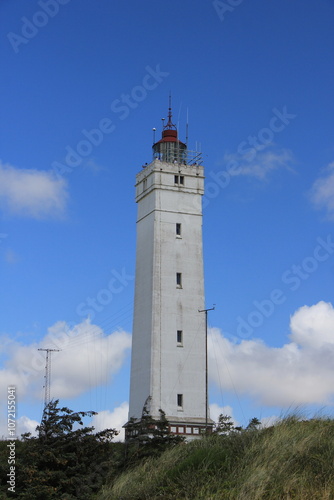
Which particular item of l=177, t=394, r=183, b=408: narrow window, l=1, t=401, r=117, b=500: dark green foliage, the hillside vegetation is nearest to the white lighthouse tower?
l=177, t=394, r=183, b=408: narrow window

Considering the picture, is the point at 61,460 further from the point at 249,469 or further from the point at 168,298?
the point at 168,298

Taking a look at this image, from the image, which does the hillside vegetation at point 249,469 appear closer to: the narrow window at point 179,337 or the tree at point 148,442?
the tree at point 148,442

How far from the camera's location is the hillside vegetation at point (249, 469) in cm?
1484

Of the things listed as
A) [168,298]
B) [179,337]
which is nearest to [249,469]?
[179,337]

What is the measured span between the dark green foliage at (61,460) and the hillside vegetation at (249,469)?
396 centimetres

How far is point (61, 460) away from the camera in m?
24.1

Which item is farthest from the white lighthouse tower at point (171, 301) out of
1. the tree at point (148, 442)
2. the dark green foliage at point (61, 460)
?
the dark green foliage at point (61, 460)

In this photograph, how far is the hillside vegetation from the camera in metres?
14.8

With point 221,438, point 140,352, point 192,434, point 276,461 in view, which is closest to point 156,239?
point 140,352

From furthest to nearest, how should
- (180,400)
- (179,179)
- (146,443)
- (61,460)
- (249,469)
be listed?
(179,179) < (180,400) < (146,443) < (61,460) < (249,469)

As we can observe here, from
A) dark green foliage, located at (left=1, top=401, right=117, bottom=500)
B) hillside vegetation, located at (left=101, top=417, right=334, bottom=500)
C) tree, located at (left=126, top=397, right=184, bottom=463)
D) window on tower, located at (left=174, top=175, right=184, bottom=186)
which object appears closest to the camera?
hillside vegetation, located at (left=101, top=417, right=334, bottom=500)

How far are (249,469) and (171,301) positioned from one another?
25.8m

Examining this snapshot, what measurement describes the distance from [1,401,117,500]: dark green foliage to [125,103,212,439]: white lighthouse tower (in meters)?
13.3

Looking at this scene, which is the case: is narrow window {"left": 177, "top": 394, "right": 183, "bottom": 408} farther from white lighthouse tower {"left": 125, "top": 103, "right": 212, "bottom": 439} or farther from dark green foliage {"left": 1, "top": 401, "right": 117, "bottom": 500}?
dark green foliage {"left": 1, "top": 401, "right": 117, "bottom": 500}
